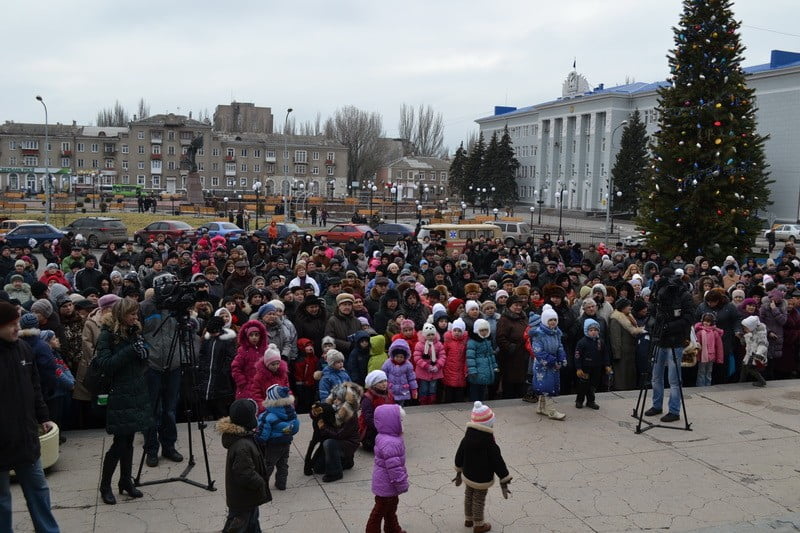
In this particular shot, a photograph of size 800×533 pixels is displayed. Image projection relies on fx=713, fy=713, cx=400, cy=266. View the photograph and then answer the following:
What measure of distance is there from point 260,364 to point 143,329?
1.26 meters

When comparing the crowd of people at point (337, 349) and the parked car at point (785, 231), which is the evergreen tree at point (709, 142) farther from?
the parked car at point (785, 231)

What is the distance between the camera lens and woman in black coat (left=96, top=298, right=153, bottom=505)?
6.11 meters

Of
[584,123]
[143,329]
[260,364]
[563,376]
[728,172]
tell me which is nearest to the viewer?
[143,329]

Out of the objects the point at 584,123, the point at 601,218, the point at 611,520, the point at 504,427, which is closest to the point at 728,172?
the point at 504,427

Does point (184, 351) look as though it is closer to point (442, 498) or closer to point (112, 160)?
point (442, 498)

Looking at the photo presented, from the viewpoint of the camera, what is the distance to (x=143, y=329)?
22.9ft

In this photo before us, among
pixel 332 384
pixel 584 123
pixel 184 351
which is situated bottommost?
pixel 332 384

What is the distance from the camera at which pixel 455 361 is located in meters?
9.47

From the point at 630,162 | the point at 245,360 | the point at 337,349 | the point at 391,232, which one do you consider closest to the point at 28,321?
the point at 245,360

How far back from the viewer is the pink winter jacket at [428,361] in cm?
937

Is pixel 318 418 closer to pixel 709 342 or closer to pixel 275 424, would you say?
pixel 275 424

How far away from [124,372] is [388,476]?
2482 millimetres

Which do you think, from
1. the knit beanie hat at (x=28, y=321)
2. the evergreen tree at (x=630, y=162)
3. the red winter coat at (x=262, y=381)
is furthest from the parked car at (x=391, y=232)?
the evergreen tree at (x=630, y=162)

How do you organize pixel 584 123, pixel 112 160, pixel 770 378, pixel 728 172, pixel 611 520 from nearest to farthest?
pixel 611 520, pixel 770 378, pixel 728 172, pixel 584 123, pixel 112 160
